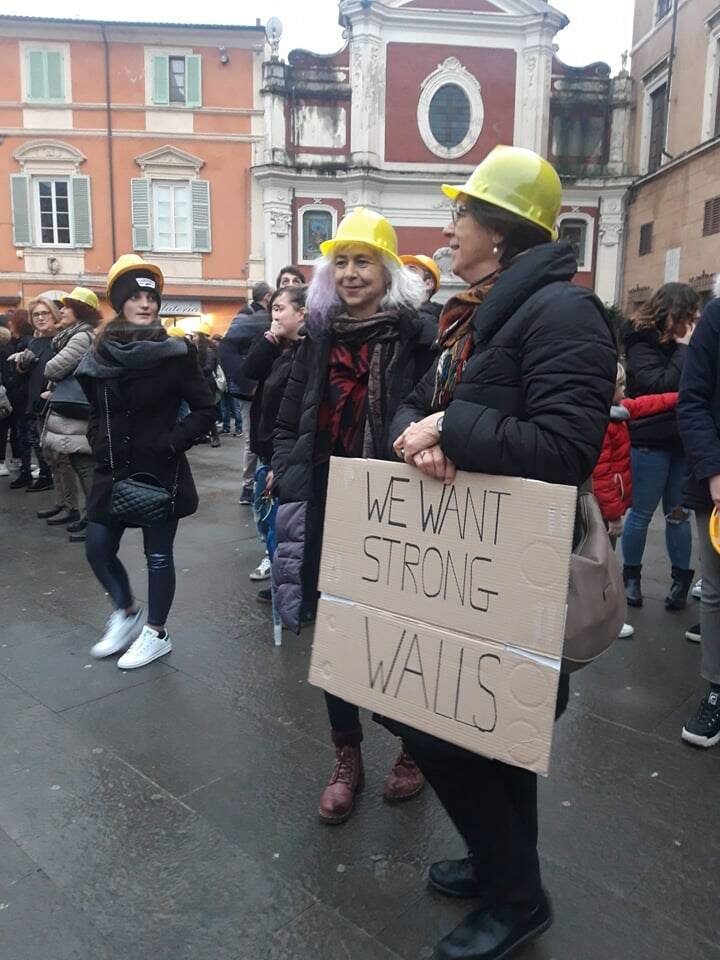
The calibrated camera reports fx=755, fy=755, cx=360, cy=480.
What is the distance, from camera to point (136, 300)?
3.71m

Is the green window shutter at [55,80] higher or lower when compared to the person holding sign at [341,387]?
higher

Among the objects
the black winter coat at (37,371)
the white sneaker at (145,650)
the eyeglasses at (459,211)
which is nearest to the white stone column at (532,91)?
the black winter coat at (37,371)

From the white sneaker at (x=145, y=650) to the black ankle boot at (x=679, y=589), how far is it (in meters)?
2.99

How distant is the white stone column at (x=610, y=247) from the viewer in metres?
25.1

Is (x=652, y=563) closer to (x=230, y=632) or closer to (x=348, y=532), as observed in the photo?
(x=230, y=632)

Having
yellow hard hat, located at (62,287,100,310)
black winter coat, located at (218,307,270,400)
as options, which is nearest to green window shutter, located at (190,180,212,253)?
yellow hard hat, located at (62,287,100,310)

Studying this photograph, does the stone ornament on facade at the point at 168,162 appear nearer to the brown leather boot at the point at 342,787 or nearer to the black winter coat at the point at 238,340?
the black winter coat at the point at 238,340

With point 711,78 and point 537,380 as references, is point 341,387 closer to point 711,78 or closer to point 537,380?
point 537,380

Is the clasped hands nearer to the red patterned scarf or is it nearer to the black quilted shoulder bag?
the red patterned scarf

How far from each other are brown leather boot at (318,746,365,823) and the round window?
25806mm

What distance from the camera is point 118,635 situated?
13.0 ft

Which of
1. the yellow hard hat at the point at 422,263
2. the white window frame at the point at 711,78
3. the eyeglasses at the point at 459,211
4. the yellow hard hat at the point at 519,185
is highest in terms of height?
the white window frame at the point at 711,78

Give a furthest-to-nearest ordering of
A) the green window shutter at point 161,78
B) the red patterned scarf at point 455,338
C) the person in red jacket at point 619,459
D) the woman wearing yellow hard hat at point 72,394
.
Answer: the green window shutter at point 161,78
the woman wearing yellow hard hat at point 72,394
the person in red jacket at point 619,459
the red patterned scarf at point 455,338

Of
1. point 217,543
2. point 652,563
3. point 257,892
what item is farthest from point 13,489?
point 257,892
